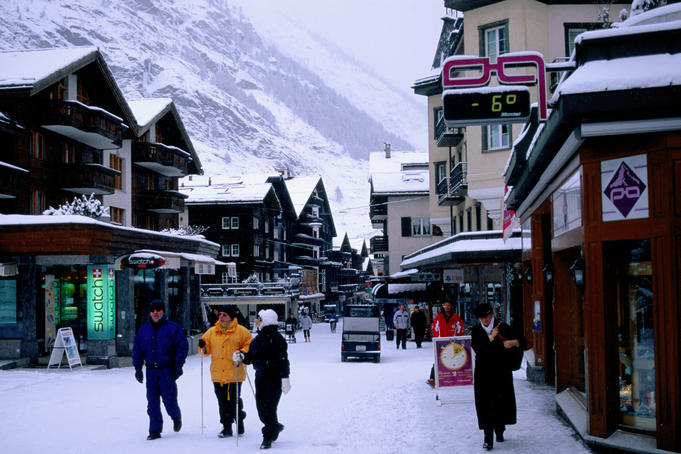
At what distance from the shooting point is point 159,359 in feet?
34.3

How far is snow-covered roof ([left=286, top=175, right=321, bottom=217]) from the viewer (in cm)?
8456

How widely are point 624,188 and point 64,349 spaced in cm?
1802

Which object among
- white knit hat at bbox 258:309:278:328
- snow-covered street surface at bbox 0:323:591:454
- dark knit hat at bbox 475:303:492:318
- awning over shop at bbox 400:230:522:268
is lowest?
snow-covered street surface at bbox 0:323:591:454

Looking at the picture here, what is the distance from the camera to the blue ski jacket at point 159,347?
34.3ft

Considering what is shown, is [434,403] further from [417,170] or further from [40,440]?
[417,170]

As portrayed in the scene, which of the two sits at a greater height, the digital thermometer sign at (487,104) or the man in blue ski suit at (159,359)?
the digital thermometer sign at (487,104)

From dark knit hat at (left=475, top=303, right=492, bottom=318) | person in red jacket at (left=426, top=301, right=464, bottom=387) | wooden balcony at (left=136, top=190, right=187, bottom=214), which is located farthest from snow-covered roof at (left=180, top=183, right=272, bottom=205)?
dark knit hat at (left=475, top=303, right=492, bottom=318)

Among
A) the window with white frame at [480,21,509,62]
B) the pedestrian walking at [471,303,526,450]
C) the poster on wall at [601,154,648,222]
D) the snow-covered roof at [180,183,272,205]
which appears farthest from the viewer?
the snow-covered roof at [180,183,272,205]

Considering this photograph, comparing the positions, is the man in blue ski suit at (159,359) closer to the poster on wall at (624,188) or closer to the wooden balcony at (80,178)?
the poster on wall at (624,188)

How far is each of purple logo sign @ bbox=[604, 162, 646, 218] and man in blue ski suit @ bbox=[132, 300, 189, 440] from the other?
6.08 metres

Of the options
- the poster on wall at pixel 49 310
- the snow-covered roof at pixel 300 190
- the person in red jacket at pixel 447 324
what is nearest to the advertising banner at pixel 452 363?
the person in red jacket at pixel 447 324

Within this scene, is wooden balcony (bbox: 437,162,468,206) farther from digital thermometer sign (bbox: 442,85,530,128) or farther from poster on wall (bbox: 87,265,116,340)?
digital thermometer sign (bbox: 442,85,530,128)

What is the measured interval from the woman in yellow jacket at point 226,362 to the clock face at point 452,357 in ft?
13.8

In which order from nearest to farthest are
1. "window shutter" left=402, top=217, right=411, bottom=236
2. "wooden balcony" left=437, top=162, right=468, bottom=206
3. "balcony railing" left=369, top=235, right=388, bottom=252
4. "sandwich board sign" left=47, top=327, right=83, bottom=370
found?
"sandwich board sign" left=47, top=327, right=83, bottom=370, "wooden balcony" left=437, top=162, right=468, bottom=206, "window shutter" left=402, top=217, right=411, bottom=236, "balcony railing" left=369, top=235, right=388, bottom=252
